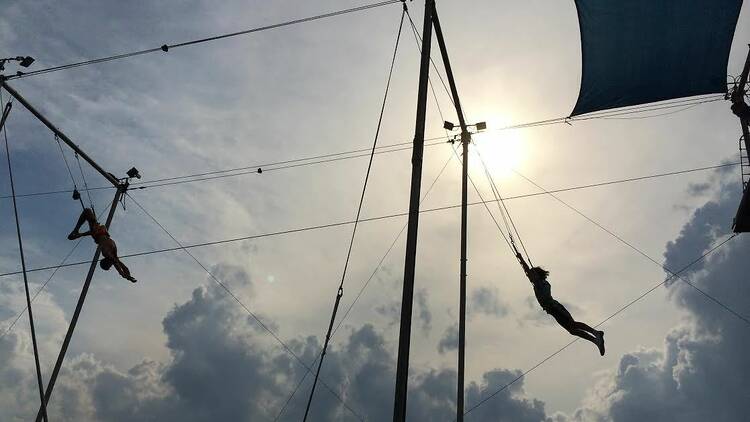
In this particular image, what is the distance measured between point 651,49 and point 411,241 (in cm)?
1138

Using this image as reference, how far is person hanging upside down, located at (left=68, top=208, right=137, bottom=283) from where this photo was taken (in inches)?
528

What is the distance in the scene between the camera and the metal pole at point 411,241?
6.02 meters

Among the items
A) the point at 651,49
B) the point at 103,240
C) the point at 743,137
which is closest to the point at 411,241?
the point at 103,240

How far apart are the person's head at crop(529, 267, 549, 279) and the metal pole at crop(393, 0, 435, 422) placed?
616 centimetres

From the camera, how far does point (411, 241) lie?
686 centimetres

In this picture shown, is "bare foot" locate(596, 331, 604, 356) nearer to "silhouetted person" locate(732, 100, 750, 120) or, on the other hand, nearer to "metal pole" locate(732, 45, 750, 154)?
"metal pole" locate(732, 45, 750, 154)

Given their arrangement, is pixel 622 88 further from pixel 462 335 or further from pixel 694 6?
pixel 462 335

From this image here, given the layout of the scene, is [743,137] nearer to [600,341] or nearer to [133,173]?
[600,341]

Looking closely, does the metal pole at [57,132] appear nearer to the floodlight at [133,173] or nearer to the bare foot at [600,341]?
the floodlight at [133,173]

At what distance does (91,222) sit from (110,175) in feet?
9.48

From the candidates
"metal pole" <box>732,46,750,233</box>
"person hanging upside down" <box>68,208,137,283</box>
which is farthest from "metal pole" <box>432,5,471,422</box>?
"person hanging upside down" <box>68,208,137,283</box>

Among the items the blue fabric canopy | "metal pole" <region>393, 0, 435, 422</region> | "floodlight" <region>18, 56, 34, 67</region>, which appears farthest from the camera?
the blue fabric canopy

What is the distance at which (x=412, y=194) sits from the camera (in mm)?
7078

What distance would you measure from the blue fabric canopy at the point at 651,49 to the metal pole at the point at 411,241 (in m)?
8.46
